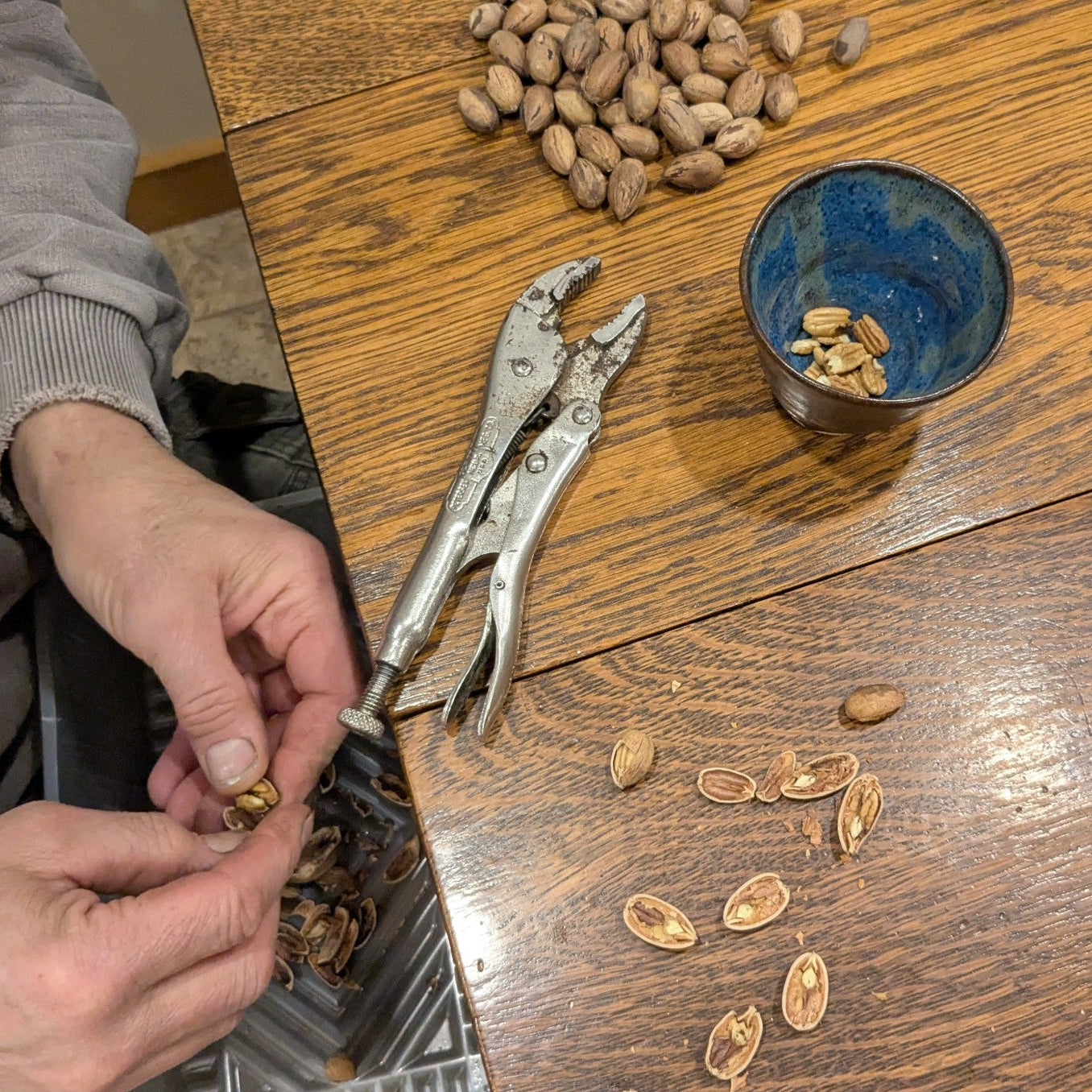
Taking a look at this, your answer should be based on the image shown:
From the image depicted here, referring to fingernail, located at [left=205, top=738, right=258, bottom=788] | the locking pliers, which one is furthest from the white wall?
fingernail, located at [left=205, top=738, right=258, bottom=788]

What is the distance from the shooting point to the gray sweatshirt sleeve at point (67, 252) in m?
0.70

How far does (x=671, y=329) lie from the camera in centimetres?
70

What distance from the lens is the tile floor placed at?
1663 millimetres

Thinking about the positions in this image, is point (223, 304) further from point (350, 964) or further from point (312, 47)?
point (350, 964)

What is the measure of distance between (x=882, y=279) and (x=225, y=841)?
2.14 ft

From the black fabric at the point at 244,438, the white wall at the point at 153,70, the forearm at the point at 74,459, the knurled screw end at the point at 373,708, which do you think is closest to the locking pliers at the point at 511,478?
the knurled screw end at the point at 373,708

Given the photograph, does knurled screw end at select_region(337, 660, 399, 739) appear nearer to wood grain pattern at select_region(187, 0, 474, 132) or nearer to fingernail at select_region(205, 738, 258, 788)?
fingernail at select_region(205, 738, 258, 788)


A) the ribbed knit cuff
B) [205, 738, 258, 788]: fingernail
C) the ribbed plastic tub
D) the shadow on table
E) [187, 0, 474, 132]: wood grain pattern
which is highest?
[187, 0, 474, 132]: wood grain pattern

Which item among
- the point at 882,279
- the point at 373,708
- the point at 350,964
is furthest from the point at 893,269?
the point at 350,964

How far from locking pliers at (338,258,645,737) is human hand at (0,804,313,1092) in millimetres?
141

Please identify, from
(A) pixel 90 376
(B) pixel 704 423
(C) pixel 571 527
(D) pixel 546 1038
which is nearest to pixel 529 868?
(D) pixel 546 1038

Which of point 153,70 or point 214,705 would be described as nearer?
point 214,705

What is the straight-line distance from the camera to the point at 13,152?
0.74 metres

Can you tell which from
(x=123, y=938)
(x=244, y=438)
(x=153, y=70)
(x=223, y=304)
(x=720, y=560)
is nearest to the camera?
(x=123, y=938)
